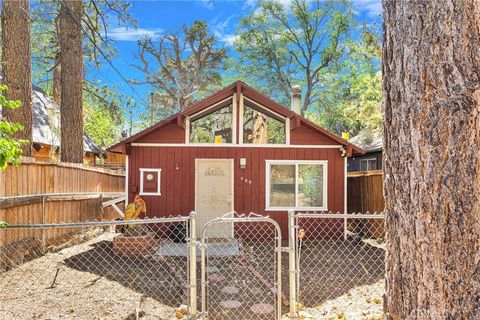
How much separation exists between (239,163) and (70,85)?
532cm

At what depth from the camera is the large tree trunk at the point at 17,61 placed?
7.25 m

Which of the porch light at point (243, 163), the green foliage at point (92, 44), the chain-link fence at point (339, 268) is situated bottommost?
the chain-link fence at point (339, 268)

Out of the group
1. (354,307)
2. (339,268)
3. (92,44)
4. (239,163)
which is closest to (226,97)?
(239,163)

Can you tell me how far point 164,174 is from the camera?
30.6 ft

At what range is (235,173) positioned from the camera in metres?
9.40

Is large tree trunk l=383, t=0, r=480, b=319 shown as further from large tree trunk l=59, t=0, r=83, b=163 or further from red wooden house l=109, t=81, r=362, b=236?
large tree trunk l=59, t=0, r=83, b=163

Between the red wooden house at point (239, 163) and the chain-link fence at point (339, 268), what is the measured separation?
83 centimetres

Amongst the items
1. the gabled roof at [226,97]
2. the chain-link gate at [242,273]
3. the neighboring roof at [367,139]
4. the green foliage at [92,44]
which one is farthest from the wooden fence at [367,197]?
the green foliage at [92,44]

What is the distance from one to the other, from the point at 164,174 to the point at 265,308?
211 inches

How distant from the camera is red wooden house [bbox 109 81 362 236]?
30.5 ft

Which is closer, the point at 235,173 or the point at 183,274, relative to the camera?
the point at 183,274

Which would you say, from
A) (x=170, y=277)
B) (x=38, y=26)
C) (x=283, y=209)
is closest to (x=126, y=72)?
(x=38, y=26)

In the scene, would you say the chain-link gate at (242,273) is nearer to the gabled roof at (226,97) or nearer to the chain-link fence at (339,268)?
Result: the chain-link fence at (339,268)

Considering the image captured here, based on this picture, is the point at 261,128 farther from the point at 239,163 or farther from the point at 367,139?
the point at 367,139
